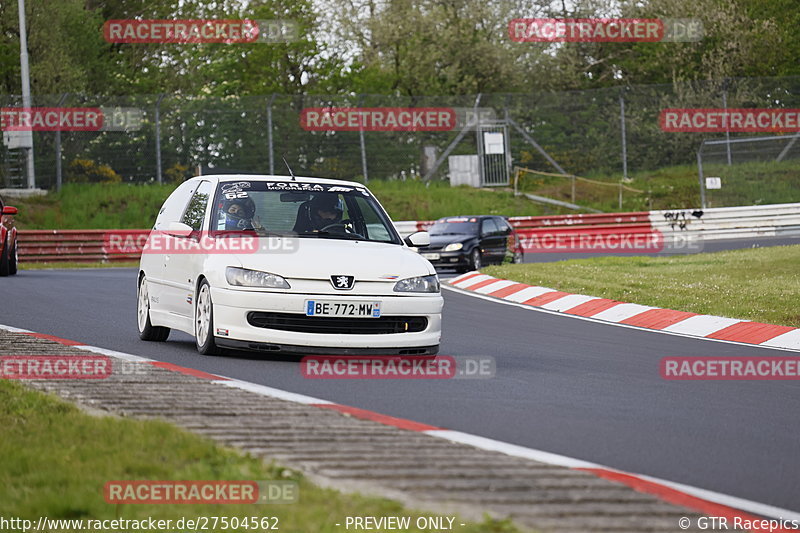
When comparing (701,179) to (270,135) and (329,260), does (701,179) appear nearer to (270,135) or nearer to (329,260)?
(270,135)

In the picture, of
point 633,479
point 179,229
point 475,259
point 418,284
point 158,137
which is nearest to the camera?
point 633,479

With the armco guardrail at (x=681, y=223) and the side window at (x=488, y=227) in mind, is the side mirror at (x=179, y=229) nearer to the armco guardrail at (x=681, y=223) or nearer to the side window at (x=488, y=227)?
the side window at (x=488, y=227)

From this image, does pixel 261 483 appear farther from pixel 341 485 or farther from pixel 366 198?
pixel 366 198

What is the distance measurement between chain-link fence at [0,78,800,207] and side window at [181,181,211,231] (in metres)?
25.1

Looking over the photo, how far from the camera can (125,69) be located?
5138cm

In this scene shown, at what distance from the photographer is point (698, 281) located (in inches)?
812

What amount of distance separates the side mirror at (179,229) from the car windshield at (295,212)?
0.78 ft

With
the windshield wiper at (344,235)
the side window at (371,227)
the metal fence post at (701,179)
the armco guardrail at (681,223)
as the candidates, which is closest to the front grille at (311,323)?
the windshield wiper at (344,235)

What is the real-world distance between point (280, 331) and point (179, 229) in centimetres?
160

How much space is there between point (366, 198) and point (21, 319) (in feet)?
14.7

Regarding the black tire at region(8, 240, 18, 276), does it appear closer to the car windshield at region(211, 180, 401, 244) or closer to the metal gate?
the car windshield at region(211, 180, 401, 244)

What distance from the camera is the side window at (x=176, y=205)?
1263cm

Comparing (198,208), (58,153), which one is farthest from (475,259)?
(198,208)

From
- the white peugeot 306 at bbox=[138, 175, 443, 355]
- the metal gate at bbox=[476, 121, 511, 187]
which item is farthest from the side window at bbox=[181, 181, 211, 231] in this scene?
the metal gate at bbox=[476, 121, 511, 187]
